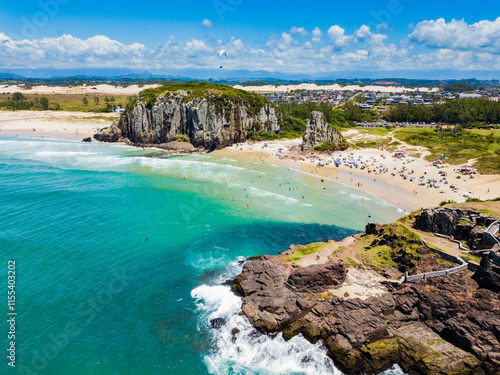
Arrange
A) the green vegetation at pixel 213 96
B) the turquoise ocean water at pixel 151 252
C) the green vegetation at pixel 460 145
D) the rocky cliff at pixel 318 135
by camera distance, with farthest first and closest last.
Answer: the green vegetation at pixel 213 96 → the rocky cliff at pixel 318 135 → the green vegetation at pixel 460 145 → the turquoise ocean water at pixel 151 252

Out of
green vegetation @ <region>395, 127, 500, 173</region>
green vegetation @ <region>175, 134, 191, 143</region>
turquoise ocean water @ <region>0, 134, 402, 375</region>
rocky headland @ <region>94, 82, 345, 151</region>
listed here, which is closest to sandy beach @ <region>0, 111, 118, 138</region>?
rocky headland @ <region>94, 82, 345, 151</region>

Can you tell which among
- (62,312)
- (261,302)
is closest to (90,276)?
(62,312)

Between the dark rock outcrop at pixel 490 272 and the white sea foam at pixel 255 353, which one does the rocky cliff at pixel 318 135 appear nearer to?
the dark rock outcrop at pixel 490 272

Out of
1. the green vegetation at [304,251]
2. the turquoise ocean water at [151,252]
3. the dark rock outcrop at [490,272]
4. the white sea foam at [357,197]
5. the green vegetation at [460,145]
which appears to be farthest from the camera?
the green vegetation at [460,145]

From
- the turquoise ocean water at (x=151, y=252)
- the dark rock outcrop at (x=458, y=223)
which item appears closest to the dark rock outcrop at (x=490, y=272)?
the dark rock outcrop at (x=458, y=223)

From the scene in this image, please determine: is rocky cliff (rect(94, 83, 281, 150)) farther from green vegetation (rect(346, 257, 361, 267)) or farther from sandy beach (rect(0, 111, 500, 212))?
green vegetation (rect(346, 257, 361, 267))

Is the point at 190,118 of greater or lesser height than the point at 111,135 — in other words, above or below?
above

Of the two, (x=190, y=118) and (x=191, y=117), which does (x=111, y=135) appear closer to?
(x=190, y=118)

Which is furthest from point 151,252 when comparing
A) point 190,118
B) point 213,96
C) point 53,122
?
point 53,122
